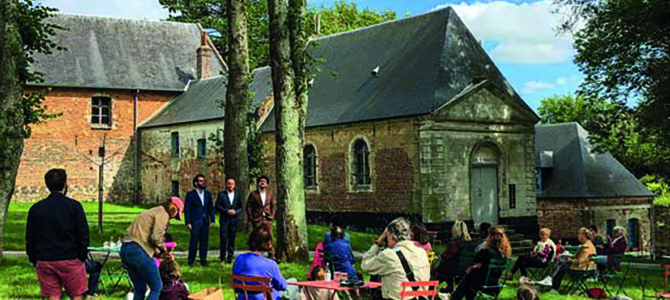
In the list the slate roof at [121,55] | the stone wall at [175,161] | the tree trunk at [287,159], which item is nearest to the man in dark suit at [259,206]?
the tree trunk at [287,159]

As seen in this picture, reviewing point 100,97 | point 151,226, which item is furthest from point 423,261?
point 100,97

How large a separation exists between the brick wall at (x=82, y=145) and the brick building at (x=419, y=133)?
418 inches

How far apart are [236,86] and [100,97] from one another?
65.4 feet

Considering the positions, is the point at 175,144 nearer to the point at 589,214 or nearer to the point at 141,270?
the point at 589,214

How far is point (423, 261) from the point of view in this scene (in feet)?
22.1

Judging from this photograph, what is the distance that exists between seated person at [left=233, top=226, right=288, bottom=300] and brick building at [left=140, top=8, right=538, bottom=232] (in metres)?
16.1

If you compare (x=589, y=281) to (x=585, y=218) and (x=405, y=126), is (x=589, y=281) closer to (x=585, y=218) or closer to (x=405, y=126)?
(x=405, y=126)

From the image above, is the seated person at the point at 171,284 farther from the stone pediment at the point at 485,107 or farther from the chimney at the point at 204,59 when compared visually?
the chimney at the point at 204,59

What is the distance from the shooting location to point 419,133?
22.2 metres

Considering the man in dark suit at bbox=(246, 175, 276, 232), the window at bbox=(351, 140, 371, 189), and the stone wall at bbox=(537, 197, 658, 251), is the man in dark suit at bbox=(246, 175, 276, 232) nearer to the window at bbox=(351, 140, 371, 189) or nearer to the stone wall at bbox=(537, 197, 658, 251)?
the window at bbox=(351, 140, 371, 189)

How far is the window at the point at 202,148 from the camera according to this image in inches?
1264

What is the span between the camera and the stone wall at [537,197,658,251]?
29656 mm

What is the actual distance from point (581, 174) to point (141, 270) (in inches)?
1047

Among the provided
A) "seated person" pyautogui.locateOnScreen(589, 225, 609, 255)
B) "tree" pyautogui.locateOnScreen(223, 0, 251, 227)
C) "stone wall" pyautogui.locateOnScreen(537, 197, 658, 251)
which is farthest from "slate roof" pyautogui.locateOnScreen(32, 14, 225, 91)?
"seated person" pyautogui.locateOnScreen(589, 225, 609, 255)
